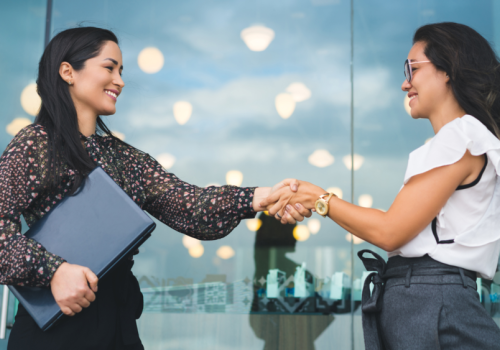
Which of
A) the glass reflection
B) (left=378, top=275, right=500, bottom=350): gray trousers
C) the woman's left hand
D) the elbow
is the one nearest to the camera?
(left=378, top=275, right=500, bottom=350): gray trousers

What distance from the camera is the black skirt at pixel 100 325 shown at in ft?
3.99

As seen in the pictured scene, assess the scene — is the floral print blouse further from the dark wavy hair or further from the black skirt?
the dark wavy hair

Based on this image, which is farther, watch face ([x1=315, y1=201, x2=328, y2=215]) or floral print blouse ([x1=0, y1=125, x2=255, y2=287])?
watch face ([x1=315, y1=201, x2=328, y2=215])

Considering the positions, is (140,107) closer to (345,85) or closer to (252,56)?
(252,56)

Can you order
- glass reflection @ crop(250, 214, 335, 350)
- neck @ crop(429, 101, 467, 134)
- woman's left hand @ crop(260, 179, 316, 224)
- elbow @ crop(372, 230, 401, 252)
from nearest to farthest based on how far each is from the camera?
elbow @ crop(372, 230, 401, 252) → neck @ crop(429, 101, 467, 134) → woman's left hand @ crop(260, 179, 316, 224) → glass reflection @ crop(250, 214, 335, 350)

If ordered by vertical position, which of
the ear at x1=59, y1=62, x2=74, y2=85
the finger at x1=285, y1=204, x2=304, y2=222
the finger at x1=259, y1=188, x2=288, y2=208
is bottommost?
the finger at x1=285, y1=204, x2=304, y2=222

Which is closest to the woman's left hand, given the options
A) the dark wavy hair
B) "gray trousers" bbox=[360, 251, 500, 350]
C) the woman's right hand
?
"gray trousers" bbox=[360, 251, 500, 350]

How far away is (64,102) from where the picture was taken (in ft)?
4.82

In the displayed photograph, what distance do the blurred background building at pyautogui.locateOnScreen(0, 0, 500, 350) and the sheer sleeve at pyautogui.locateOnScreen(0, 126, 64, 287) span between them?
223 centimetres

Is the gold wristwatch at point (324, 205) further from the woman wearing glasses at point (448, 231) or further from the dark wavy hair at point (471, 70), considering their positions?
the dark wavy hair at point (471, 70)

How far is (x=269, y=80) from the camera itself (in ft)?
11.8

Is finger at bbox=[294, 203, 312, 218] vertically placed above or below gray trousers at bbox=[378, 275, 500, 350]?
above

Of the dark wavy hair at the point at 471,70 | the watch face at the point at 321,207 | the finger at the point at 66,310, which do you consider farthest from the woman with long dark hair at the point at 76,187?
the dark wavy hair at the point at 471,70

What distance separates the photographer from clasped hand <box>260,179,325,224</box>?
5.77 ft
